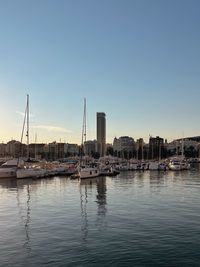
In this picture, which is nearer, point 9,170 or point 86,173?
point 86,173

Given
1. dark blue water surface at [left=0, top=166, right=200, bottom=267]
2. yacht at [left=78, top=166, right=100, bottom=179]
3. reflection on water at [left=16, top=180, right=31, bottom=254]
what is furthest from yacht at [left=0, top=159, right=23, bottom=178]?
dark blue water surface at [left=0, top=166, right=200, bottom=267]

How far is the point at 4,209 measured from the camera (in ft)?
190

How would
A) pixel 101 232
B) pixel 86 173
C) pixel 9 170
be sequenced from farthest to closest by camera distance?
pixel 9 170, pixel 86 173, pixel 101 232

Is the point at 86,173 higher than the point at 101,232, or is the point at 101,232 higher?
the point at 86,173

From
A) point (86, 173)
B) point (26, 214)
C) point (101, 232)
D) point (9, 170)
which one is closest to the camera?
point (101, 232)

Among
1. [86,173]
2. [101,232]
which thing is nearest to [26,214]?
[101,232]

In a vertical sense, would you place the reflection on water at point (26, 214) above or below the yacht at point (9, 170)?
below

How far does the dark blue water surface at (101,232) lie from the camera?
1243 inches

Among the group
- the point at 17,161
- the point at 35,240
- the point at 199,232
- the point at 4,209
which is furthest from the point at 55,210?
the point at 17,161

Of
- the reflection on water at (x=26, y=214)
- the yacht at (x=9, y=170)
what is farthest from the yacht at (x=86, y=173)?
the reflection on water at (x=26, y=214)

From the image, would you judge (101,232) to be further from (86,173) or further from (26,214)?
(86,173)

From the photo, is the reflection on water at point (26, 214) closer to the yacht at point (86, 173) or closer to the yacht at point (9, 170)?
the yacht at point (86, 173)

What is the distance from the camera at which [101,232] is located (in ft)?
134

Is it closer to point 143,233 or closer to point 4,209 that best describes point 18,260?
point 143,233
